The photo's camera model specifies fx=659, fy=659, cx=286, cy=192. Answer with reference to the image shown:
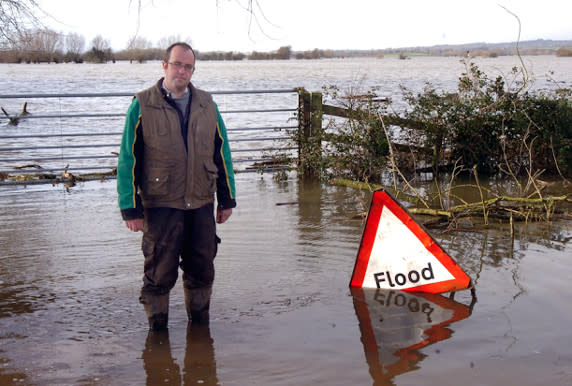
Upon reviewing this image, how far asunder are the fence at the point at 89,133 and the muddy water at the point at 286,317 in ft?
11.8

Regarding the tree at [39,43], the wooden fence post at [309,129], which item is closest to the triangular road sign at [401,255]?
the wooden fence post at [309,129]

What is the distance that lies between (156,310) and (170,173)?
1.00 m

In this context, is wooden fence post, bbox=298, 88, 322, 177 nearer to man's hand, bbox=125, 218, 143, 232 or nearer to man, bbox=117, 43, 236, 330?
man, bbox=117, 43, 236, 330

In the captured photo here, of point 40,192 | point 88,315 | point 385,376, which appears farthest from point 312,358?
point 40,192

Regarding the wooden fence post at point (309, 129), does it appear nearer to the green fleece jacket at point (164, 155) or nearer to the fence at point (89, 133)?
the fence at point (89, 133)

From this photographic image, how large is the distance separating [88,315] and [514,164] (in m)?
7.99

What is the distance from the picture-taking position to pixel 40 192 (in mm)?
10117

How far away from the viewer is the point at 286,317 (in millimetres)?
4977

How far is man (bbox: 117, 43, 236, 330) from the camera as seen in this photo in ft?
14.2

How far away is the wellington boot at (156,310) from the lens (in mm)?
4609

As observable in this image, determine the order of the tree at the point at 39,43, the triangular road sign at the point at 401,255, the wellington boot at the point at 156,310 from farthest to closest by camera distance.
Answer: the tree at the point at 39,43
the triangular road sign at the point at 401,255
the wellington boot at the point at 156,310

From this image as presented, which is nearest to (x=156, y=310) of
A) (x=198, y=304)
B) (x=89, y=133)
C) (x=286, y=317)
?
(x=198, y=304)

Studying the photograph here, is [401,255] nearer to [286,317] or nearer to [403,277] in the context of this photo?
[403,277]

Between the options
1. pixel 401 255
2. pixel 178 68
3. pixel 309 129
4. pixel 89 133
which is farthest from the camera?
pixel 89 133
